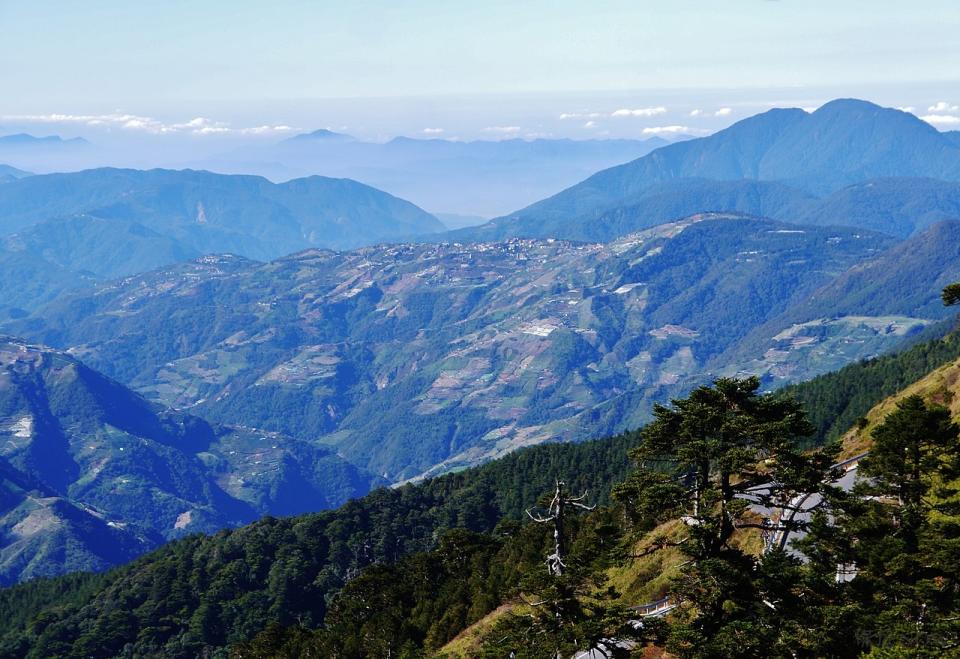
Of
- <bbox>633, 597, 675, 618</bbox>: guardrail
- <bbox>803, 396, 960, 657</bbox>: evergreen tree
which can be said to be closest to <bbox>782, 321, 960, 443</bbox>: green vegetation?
<bbox>633, 597, 675, 618</bbox>: guardrail

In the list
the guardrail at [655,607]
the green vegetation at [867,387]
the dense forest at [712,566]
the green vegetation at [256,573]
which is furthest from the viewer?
the green vegetation at [867,387]

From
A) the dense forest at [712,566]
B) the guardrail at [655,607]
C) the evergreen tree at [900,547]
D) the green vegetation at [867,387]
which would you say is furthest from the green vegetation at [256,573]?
the evergreen tree at [900,547]

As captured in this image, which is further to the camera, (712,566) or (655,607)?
(655,607)

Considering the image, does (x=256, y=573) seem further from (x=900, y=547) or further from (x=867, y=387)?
(x=900, y=547)

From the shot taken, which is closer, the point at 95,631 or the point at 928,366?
the point at 95,631

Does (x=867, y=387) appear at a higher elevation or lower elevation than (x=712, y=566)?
lower

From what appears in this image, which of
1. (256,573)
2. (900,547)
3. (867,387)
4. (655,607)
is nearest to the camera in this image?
(900,547)

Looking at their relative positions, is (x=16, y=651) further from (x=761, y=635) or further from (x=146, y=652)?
(x=761, y=635)

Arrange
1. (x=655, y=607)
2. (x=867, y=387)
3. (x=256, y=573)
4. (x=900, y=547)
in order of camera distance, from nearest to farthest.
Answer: (x=900, y=547), (x=655, y=607), (x=256, y=573), (x=867, y=387)

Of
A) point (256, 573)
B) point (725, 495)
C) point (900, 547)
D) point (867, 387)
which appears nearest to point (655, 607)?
point (900, 547)

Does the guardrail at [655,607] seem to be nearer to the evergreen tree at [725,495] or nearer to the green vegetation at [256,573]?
the evergreen tree at [725,495]

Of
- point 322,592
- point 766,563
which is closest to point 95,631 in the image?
point 322,592
